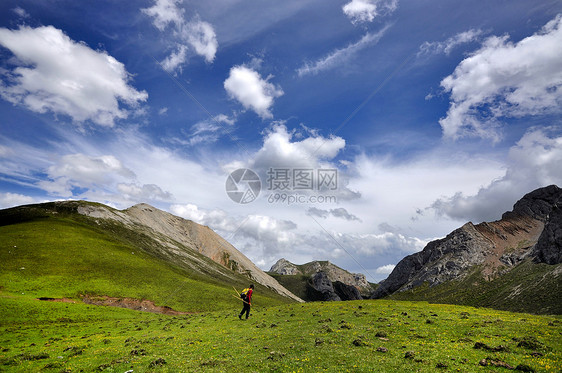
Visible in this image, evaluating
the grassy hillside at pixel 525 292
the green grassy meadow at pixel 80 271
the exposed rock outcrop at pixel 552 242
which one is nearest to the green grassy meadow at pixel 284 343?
the green grassy meadow at pixel 80 271

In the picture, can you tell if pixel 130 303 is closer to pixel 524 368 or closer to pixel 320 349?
pixel 320 349

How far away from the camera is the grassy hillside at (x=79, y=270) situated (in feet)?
223

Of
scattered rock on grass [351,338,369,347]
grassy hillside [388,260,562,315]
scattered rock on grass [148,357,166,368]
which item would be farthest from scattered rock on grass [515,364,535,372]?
grassy hillside [388,260,562,315]

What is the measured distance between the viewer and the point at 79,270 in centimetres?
7944

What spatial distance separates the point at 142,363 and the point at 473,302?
213217 millimetres

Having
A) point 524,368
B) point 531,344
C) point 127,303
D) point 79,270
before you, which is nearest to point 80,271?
point 79,270

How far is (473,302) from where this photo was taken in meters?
176

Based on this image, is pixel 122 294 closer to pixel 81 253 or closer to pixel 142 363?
pixel 81 253

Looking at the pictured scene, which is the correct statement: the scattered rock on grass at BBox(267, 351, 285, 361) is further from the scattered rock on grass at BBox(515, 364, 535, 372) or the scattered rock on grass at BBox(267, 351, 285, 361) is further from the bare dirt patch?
the bare dirt patch

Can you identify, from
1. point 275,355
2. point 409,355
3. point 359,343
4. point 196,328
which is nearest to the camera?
point 409,355

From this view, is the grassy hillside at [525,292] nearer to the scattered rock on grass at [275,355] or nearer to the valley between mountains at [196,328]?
the valley between mountains at [196,328]

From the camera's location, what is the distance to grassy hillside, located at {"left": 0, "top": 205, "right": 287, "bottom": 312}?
68025 mm

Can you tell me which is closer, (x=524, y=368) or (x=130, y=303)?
(x=524, y=368)

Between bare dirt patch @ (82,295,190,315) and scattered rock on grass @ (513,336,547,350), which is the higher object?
scattered rock on grass @ (513,336,547,350)
